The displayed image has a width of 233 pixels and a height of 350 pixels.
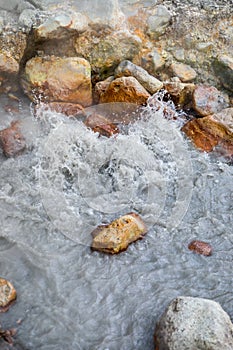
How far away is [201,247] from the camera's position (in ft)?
15.4

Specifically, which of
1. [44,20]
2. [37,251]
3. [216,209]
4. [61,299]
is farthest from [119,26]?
[61,299]

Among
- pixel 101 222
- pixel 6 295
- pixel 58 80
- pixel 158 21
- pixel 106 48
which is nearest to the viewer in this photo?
pixel 6 295

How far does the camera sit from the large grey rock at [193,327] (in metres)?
3.43

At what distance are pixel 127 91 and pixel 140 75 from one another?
18.7 inches

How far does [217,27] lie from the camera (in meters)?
7.31

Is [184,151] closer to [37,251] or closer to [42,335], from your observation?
[37,251]

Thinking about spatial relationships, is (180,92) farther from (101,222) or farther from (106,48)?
(101,222)

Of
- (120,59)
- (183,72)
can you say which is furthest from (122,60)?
(183,72)

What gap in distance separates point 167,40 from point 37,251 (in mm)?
4573

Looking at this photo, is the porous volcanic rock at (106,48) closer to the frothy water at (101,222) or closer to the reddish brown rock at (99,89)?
the reddish brown rock at (99,89)

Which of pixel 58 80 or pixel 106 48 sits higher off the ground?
pixel 106 48

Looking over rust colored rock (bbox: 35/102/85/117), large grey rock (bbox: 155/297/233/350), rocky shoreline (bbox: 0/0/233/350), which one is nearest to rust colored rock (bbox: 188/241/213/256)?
large grey rock (bbox: 155/297/233/350)

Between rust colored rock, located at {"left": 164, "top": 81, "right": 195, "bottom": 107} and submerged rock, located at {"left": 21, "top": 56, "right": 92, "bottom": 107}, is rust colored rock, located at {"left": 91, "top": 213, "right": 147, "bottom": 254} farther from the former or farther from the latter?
rust colored rock, located at {"left": 164, "top": 81, "right": 195, "bottom": 107}

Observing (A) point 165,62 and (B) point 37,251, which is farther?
(A) point 165,62
